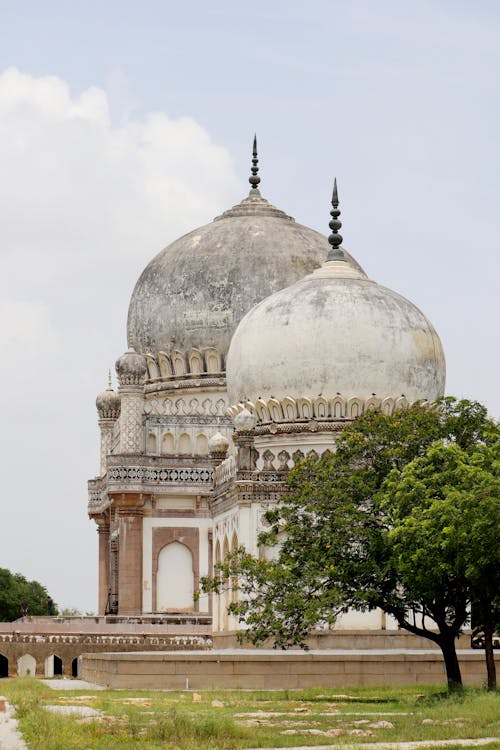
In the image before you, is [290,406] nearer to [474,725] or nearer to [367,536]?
[367,536]

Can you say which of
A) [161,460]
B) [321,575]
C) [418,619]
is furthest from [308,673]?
[161,460]

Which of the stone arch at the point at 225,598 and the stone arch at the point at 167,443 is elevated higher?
the stone arch at the point at 167,443

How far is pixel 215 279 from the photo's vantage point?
47844 mm

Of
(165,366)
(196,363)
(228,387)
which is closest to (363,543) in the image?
(228,387)

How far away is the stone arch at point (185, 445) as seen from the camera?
45300 mm

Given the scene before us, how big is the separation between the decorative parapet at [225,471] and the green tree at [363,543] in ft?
22.5

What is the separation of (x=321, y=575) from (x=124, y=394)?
686 inches

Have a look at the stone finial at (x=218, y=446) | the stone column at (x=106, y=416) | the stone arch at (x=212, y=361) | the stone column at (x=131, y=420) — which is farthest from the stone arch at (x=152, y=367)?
the stone finial at (x=218, y=446)

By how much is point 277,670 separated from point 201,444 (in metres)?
16.3

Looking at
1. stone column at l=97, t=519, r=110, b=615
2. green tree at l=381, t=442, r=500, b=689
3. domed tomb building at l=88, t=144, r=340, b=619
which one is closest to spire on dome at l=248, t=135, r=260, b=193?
domed tomb building at l=88, t=144, r=340, b=619

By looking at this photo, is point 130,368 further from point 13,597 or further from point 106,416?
point 13,597

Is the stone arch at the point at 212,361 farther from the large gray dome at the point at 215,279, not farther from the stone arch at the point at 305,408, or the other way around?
the stone arch at the point at 305,408

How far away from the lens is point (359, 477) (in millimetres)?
28234

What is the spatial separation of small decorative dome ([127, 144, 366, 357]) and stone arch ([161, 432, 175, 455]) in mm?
3359
